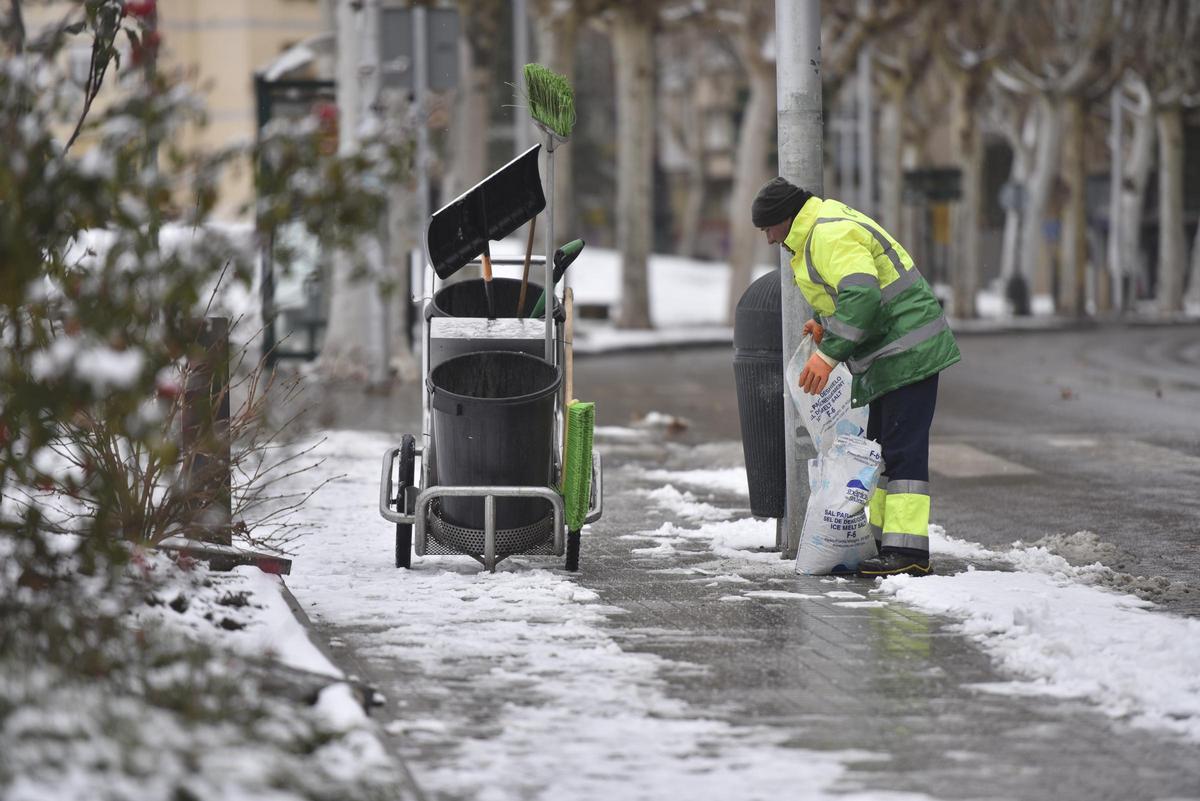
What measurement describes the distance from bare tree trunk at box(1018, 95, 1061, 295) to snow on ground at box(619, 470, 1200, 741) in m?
39.6

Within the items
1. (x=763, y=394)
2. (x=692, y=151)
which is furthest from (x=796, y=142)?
(x=692, y=151)

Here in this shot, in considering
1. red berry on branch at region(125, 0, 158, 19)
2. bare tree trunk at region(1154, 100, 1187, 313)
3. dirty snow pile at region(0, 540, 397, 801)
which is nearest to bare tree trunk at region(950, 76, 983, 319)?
bare tree trunk at region(1154, 100, 1187, 313)

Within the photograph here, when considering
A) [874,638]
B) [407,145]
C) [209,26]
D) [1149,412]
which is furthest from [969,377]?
[209,26]

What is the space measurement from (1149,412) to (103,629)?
13.6m

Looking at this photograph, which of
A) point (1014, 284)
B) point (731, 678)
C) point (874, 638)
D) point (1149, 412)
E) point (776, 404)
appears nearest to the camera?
point (731, 678)

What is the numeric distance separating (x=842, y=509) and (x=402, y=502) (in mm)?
1779

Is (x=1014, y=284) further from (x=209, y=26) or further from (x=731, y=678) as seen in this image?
(x=731, y=678)

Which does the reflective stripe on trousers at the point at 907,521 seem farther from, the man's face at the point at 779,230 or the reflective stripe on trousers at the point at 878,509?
the man's face at the point at 779,230

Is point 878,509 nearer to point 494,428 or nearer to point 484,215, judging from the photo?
point 494,428

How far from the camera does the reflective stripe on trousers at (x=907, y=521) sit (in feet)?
26.8

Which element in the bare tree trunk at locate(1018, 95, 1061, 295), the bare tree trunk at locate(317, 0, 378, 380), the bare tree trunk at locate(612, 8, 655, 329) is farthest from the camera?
the bare tree trunk at locate(1018, 95, 1061, 295)

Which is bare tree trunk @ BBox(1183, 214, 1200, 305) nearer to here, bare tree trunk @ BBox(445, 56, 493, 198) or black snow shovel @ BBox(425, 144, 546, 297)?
bare tree trunk @ BBox(445, 56, 493, 198)

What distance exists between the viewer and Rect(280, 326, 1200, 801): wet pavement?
5156mm

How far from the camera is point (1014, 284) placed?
46781mm
